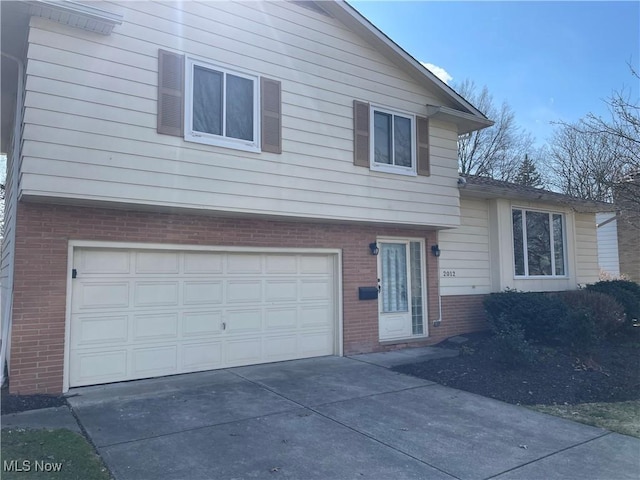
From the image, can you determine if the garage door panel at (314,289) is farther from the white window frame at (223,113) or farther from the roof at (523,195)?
the roof at (523,195)

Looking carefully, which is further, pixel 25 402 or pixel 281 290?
pixel 281 290

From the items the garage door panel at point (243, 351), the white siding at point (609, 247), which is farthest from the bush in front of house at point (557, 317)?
the white siding at point (609, 247)

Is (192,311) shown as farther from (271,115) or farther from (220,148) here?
(271,115)

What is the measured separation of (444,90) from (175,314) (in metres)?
7.50

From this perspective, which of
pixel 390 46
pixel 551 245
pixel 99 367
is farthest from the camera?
pixel 551 245

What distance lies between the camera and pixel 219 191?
25.0 ft

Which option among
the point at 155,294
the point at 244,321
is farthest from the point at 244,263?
the point at 155,294

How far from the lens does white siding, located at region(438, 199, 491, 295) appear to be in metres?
11.5

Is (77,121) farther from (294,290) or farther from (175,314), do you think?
(294,290)

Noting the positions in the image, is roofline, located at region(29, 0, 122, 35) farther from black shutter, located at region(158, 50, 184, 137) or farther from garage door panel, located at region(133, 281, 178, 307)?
garage door panel, located at region(133, 281, 178, 307)

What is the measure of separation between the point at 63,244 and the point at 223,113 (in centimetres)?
315

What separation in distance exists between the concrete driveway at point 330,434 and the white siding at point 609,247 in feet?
58.1

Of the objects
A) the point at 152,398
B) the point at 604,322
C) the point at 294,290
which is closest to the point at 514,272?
the point at 604,322

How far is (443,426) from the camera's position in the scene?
565 centimetres
